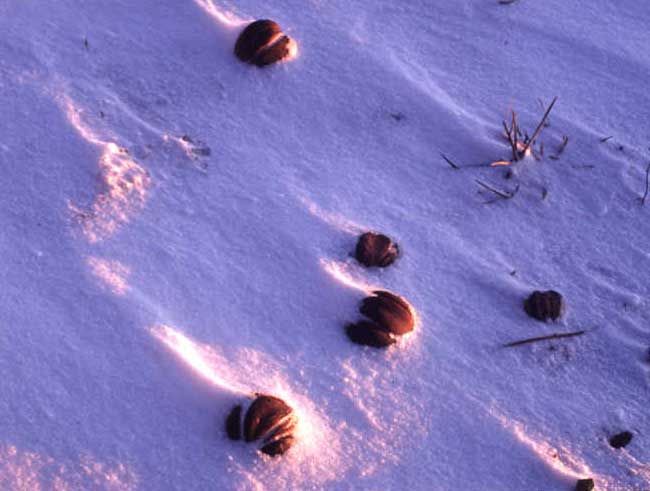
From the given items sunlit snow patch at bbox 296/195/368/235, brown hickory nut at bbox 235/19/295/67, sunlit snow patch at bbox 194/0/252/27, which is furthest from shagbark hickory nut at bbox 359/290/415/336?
sunlit snow patch at bbox 194/0/252/27

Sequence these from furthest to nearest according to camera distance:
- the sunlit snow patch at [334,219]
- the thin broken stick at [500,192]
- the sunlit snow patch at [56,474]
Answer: the thin broken stick at [500,192] < the sunlit snow patch at [334,219] < the sunlit snow patch at [56,474]

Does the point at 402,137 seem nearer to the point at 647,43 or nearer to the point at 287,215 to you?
the point at 287,215

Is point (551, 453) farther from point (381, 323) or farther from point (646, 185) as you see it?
point (646, 185)

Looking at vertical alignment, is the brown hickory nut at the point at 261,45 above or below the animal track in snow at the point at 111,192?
above

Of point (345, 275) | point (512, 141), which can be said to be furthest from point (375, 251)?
point (512, 141)

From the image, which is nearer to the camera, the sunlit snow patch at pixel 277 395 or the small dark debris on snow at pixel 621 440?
the sunlit snow patch at pixel 277 395

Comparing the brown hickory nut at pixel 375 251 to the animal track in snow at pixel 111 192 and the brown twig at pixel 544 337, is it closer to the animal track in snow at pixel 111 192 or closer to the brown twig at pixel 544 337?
the brown twig at pixel 544 337

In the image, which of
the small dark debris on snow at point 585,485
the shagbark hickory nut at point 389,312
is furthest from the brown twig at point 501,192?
the small dark debris on snow at point 585,485
